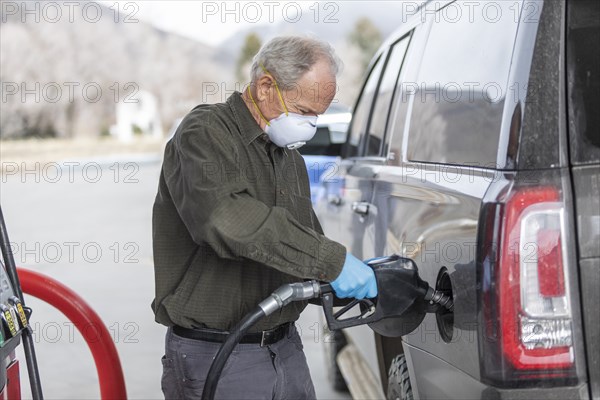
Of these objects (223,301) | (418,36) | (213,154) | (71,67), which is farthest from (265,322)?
(71,67)

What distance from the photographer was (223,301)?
A: 2.66 m

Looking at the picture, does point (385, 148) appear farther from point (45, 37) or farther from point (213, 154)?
point (45, 37)

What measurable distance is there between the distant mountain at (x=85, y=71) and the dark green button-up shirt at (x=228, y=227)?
4950 centimetres

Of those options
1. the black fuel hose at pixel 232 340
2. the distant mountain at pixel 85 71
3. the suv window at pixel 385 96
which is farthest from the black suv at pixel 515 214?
the distant mountain at pixel 85 71

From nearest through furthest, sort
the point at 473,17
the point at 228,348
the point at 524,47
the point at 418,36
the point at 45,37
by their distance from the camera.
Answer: the point at 524,47 → the point at 228,348 → the point at 473,17 → the point at 418,36 → the point at 45,37

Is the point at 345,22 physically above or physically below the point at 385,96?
above

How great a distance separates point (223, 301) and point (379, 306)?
0.48m

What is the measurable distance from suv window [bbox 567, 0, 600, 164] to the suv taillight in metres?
0.14

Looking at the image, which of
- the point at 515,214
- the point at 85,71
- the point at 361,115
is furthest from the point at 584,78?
the point at 85,71

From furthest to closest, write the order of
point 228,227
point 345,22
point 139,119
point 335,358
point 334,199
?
point 345,22, point 139,119, point 335,358, point 334,199, point 228,227

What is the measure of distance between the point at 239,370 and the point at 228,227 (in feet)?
1.88

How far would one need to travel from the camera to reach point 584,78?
7.02 ft

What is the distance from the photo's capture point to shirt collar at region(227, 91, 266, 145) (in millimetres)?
2695

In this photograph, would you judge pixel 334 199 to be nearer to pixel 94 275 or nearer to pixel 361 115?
pixel 361 115
